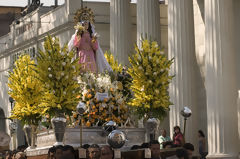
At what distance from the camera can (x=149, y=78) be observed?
69.1 ft

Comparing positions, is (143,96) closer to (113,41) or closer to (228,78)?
(228,78)

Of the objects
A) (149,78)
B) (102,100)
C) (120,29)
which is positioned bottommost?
(102,100)

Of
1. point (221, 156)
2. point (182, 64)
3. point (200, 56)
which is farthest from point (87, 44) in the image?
point (200, 56)

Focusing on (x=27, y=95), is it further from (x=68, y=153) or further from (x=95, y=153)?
(x=95, y=153)

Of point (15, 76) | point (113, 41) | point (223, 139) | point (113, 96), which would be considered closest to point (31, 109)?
point (15, 76)

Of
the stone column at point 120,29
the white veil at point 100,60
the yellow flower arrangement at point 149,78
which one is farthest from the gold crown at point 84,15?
the stone column at point 120,29

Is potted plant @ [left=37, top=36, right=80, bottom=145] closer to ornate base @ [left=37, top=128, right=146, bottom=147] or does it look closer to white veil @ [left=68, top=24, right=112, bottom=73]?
ornate base @ [left=37, top=128, right=146, bottom=147]

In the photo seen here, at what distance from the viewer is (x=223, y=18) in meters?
27.3

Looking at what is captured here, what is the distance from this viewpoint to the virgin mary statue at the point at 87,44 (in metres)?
23.8

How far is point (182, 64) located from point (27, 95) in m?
11.0

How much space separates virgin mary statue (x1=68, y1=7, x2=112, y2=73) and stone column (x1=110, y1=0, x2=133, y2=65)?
39.1 ft

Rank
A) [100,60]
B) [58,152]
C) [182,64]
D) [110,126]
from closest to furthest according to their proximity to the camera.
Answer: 1. [58,152]
2. [110,126]
3. [100,60]
4. [182,64]

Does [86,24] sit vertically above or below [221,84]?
above

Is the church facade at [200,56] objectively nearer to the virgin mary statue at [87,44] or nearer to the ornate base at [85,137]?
the virgin mary statue at [87,44]
